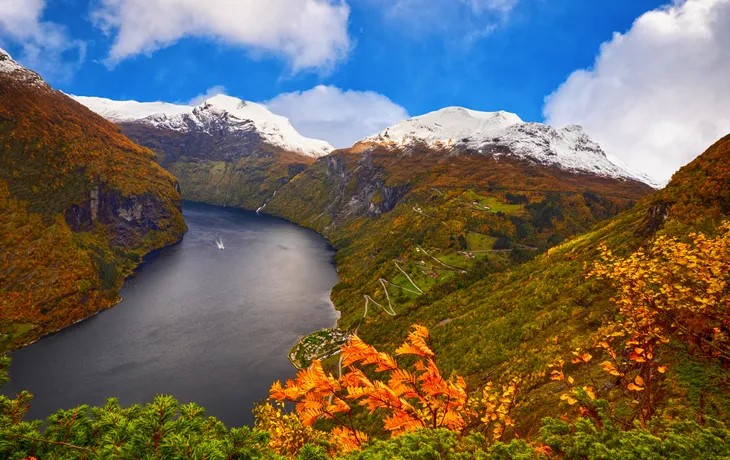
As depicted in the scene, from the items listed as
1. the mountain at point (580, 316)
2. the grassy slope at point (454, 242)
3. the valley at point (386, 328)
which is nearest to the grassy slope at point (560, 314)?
the mountain at point (580, 316)

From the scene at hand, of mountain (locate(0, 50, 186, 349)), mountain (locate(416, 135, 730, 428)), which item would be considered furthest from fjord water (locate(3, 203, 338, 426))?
mountain (locate(416, 135, 730, 428))

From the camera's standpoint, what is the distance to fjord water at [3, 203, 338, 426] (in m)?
78.2

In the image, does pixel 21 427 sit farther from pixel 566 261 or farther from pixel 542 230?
pixel 542 230

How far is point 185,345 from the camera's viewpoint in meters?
97.2

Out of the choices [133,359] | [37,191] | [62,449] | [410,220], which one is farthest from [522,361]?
[37,191]

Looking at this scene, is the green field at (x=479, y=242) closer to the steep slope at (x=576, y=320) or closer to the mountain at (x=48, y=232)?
the steep slope at (x=576, y=320)

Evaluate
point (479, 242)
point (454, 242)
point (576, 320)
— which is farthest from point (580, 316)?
point (454, 242)

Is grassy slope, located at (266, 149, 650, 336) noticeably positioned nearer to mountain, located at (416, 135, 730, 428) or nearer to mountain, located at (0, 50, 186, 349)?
mountain, located at (416, 135, 730, 428)

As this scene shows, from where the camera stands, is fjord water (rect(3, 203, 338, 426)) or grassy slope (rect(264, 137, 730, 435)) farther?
fjord water (rect(3, 203, 338, 426))

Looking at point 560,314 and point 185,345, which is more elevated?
point 560,314

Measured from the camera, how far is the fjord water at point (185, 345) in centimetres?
7825

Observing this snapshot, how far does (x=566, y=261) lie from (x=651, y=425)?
172 ft

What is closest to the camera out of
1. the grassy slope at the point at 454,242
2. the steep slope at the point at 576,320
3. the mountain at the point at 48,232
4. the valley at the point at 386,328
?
the valley at the point at 386,328

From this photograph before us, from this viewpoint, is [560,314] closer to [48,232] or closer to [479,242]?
[479,242]
